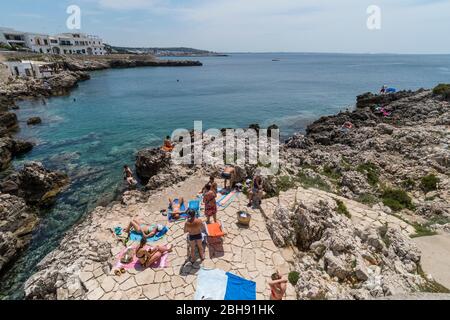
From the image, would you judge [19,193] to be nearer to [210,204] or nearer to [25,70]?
[210,204]

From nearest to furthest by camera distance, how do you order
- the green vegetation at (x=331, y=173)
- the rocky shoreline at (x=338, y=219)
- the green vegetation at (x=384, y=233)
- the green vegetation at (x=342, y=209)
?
the rocky shoreline at (x=338, y=219), the green vegetation at (x=384, y=233), the green vegetation at (x=342, y=209), the green vegetation at (x=331, y=173)

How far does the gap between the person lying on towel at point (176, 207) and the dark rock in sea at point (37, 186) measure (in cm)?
944

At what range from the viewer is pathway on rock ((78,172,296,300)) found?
740 centimetres

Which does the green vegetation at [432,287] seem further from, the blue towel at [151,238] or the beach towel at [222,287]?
the blue towel at [151,238]

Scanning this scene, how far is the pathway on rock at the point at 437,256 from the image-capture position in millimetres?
7652

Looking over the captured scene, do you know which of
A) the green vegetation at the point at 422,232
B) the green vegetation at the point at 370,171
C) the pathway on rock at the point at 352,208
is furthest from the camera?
the green vegetation at the point at 370,171

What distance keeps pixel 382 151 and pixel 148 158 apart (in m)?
18.8

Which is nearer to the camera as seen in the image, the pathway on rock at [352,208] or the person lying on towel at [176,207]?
the pathway on rock at [352,208]

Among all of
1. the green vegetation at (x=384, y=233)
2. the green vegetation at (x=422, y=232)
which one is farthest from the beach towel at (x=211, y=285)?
the green vegetation at (x=422, y=232)

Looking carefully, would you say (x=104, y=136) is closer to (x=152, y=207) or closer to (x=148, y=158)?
(x=148, y=158)

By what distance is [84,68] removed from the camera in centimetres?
9138

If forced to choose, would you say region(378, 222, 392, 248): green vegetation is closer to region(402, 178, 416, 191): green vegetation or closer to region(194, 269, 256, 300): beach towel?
region(194, 269, 256, 300): beach towel

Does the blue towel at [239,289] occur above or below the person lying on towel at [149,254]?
below
